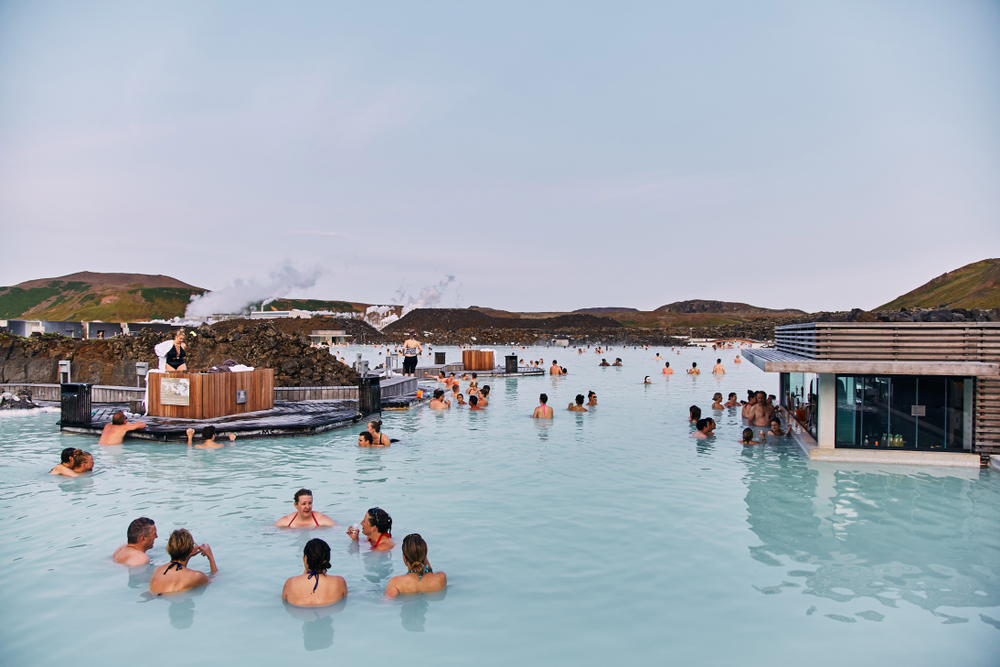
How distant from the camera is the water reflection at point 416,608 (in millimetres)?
5523

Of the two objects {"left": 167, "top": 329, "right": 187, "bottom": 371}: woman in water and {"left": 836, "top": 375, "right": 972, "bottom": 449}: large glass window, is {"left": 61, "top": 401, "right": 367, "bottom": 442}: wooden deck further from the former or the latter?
{"left": 836, "top": 375, "right": 972, "bottom": 449}: large glass window

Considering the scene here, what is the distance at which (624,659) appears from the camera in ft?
16.4

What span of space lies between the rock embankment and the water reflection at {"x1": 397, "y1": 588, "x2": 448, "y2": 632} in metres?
15.5

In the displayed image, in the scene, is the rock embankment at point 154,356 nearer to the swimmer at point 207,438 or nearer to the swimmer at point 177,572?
the swimmer at point 207,438

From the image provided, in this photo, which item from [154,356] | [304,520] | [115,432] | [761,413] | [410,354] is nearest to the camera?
[304,520]

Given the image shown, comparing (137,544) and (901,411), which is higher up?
(901,411)

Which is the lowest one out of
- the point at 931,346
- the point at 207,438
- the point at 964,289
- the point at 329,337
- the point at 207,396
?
the point at 207,438

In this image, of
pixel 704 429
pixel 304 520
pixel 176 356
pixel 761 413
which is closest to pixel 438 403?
pixel 176 356

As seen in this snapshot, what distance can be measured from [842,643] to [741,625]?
2.63 feet

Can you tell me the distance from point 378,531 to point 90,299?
182770mm

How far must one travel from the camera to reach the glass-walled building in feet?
35.1

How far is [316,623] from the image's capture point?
217 inches

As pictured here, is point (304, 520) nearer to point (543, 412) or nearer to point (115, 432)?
point (115, 432)

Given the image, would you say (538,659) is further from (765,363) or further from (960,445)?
(960,445)
